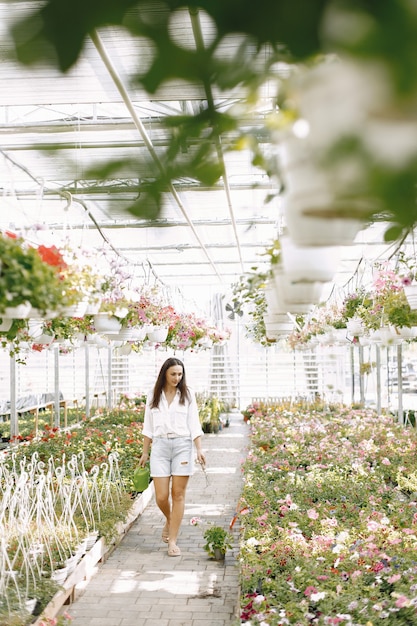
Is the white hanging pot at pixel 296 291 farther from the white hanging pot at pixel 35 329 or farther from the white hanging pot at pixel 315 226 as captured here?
the white hanging pot at pixel 35 329

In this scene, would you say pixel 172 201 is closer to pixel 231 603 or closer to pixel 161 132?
pixel 161 132

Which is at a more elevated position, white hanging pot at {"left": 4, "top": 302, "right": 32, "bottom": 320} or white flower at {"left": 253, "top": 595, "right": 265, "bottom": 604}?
white hanging pot at {"left": 4, "top": 302, "right": 32, "bottom": 320}

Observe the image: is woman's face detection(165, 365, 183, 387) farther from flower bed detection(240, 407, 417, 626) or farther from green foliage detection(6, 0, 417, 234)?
green foliage detection(6, 0, 417, 234)

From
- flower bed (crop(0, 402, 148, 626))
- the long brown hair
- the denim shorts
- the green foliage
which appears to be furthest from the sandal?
the green foliage

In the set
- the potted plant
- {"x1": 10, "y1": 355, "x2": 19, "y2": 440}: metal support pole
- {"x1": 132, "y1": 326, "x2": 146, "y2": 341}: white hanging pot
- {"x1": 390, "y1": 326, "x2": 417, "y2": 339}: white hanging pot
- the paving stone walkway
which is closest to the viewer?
the paving stone walkway

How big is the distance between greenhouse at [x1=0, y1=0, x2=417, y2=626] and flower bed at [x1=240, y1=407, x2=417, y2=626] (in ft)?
0.06

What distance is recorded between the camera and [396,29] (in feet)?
1.18

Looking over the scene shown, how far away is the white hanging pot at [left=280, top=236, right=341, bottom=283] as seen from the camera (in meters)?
1.53

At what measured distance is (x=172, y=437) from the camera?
16.4 feet

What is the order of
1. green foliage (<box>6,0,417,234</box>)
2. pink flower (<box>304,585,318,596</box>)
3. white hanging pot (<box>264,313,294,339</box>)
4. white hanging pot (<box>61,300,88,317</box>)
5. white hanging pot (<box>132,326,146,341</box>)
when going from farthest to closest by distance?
white hanging pot (<box>132,326,146,341</box>)
white hanging pot (<box>264,313,294,339</box>)
white hanging pot (<box>61,300,88,317</box>)
pink flower (<box>304,585,318,596</box>)
green foliage (<box>6,0,417,234</box>)

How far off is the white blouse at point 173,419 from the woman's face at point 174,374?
10 centimetres

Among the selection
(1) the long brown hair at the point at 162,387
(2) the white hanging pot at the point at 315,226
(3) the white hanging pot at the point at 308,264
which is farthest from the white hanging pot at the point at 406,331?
(2) the white hanging pot at the point at 315,226

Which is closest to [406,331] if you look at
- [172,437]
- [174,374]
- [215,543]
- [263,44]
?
[174,374]

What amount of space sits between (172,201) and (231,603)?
3.98 m
